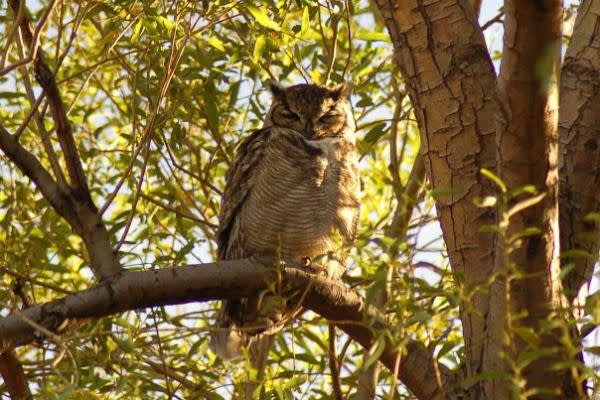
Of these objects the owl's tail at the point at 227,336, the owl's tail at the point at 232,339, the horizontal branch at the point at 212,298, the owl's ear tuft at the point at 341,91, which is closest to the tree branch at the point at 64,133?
the horizontal branch at the point at 212,298

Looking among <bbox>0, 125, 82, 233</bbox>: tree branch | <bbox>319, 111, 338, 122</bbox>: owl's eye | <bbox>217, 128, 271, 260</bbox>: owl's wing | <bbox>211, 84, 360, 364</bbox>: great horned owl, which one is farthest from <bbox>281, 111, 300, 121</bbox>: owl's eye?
<bbox>0, 125, 82, 233</bbox>: tree branch

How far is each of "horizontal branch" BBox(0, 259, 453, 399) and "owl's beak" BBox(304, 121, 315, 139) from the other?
1.78 metres

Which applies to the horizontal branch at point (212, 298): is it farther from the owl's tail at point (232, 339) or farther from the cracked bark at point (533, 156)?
the owl's tail at point (232, 339)

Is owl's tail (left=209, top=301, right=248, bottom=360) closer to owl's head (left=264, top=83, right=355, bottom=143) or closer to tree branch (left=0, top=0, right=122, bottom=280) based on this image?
owl's head (left=264, top=83, right=355, bottom=143)

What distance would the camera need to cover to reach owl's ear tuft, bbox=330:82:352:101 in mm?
3938

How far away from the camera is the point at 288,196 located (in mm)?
3676

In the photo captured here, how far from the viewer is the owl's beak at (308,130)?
13.3 feet

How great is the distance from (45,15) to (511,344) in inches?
47.9

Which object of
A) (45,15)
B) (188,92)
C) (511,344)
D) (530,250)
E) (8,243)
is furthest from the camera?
(188,92)

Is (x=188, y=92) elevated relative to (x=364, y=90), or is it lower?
lower

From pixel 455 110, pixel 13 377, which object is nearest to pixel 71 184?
pixel 13 377

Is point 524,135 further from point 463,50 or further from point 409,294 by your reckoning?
point 463,50

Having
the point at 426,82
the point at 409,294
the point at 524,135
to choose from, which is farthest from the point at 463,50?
the point at 409,294

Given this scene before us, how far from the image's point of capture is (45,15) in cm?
207
